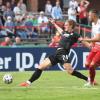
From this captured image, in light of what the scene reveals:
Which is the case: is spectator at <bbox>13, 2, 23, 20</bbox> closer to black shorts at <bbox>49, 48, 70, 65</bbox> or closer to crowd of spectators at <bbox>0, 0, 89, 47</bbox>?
crowd of spectators at <bbox>0, 0, 89, 47</bbox>

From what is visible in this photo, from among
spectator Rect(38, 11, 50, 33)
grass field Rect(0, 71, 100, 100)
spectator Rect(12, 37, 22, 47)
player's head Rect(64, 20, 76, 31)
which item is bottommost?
spectator Rect(12, 37, 22, 47)

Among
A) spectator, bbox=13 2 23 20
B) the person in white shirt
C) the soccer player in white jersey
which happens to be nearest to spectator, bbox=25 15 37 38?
spectator, bbox=13 2 23 20

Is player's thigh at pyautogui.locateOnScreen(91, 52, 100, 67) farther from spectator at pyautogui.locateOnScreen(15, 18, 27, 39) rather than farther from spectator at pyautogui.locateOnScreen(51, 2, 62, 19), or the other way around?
spectator at pyautogui.locateOnScreen(51, 2, 62, 19)

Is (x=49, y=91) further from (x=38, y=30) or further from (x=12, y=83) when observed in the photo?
(x=38, y=30)

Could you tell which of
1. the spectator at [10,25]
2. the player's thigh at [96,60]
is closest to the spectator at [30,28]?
the spectator at [10,25]

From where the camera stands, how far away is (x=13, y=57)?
78.8 feet

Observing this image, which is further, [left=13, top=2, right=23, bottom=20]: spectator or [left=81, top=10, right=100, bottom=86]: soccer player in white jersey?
[left=13, top=2, right=23, bottom=20]: spectator

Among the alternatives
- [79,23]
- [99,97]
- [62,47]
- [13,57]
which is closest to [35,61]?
[13,57]

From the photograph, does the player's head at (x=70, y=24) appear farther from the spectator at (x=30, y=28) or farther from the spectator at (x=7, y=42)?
the spectator at (x=30, y=28)

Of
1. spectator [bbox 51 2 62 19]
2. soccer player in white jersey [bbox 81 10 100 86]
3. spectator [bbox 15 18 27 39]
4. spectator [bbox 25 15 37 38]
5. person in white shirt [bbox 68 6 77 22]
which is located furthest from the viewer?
spectator [bbox 51 2 62 19]

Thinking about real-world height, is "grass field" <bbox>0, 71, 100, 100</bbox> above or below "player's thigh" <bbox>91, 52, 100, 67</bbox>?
below

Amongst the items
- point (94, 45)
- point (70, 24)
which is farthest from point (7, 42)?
point (70, 24)

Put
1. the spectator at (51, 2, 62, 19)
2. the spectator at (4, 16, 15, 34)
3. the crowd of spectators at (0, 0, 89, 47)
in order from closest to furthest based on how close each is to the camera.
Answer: the spectator at (4, 16, 15, 34) → the crowd of spectators at (0, 0, 89, 47) → the spectator at (51, 2, 62, 19)

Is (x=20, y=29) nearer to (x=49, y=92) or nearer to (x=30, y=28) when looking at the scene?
(x=30, y=28)
